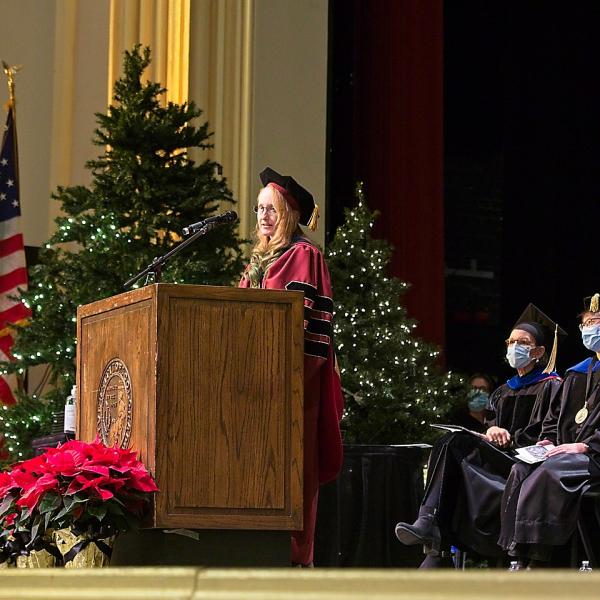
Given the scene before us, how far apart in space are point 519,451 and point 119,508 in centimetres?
223

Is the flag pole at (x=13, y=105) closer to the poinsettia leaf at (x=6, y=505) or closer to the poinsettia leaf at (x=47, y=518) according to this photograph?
the poinsettia leaf at (x=6, y=505)

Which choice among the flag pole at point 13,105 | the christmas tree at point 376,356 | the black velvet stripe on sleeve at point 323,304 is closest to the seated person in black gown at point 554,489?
the black velvet stripe on sleeve at point 323,304

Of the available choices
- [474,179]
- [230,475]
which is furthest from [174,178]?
[474,179]

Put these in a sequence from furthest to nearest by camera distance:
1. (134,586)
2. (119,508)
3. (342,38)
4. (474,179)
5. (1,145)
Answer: (474,179) → (342,38) → (1,145) → (119,508) → (134,586)

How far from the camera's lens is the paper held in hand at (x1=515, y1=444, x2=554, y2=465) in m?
4.76

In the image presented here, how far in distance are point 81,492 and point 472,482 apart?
2337mm

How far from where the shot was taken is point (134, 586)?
2.64 ft

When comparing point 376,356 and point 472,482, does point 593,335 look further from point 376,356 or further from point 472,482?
point 376,356

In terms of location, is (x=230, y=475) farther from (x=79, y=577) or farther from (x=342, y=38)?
(x=342, y=38)

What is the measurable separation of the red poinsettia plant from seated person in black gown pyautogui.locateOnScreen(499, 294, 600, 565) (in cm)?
191

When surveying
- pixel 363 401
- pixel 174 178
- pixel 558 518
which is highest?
pixel 174 178

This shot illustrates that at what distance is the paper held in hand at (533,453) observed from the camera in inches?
187

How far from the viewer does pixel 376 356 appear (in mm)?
7230

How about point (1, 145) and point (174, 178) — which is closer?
point (174, 178)
